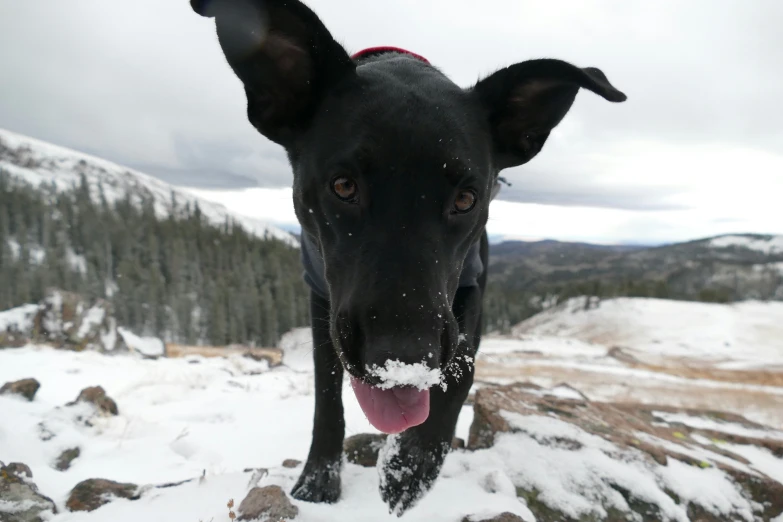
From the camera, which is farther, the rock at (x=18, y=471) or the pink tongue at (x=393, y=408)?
the rock at (x=18, y=471)

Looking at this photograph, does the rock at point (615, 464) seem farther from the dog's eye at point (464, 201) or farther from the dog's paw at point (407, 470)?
the dog's eye at point (464, 201)

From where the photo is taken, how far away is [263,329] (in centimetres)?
6812

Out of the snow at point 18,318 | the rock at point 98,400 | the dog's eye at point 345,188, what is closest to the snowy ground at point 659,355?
the dog's eye at point 345,188

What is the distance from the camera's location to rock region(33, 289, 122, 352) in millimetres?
21531

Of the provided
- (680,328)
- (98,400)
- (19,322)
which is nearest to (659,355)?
(680,328)

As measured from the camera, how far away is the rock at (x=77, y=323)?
21531mm

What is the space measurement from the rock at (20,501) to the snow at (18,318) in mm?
18387

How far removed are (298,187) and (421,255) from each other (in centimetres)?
101

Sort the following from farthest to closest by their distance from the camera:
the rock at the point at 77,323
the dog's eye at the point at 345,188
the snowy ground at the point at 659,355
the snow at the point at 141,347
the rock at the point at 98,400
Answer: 1. the snow at the point at 141,347
2. the rock at the point at 77,323
3. the snowy ground at the point at 659,355
4. the rock at the point at 98,400
5. the dog's eye at the point at 345,188

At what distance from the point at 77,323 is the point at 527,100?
2730cm

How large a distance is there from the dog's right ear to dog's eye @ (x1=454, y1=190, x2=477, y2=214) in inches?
40.5

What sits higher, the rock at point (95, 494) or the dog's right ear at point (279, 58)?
the dog's right ear at point (279, 58)

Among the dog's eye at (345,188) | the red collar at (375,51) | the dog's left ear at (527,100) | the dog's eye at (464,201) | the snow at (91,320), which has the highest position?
the red collar at (375,51)

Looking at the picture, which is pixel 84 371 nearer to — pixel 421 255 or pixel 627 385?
pixel 421 255
